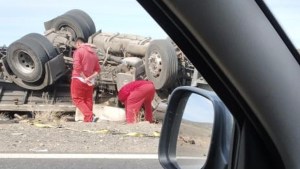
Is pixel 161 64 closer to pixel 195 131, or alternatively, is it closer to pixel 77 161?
pixel 77 161

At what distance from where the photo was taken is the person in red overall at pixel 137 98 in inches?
426

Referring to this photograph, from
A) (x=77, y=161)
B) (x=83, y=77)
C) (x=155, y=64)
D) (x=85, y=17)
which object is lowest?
(x=77, y=161)

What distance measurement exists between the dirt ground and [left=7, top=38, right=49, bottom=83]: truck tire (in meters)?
2.52

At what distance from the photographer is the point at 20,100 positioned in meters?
12.2

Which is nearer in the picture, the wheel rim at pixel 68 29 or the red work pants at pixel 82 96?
the red work pants at pixel 82 96

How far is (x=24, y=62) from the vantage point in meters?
12.3

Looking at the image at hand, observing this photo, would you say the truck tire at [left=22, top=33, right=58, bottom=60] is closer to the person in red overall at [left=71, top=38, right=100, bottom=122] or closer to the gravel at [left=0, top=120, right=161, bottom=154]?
the person in red overall at [left=71, top=38, right=100, bottom=122]

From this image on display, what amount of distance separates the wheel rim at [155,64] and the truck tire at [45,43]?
210cm

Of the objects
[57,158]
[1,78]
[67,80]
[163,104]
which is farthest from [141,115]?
[57,158]

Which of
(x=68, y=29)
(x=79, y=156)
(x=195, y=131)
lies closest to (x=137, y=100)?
(x=79, y=156)

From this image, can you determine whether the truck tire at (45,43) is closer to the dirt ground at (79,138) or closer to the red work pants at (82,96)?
the red work pants at (82,96)

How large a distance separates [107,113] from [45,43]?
6.59ft

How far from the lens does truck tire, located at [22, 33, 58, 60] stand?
11923 millimetres

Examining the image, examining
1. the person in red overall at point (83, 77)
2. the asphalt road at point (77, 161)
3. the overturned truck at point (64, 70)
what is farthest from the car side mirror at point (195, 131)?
the person in red overall at point (83, 77)
